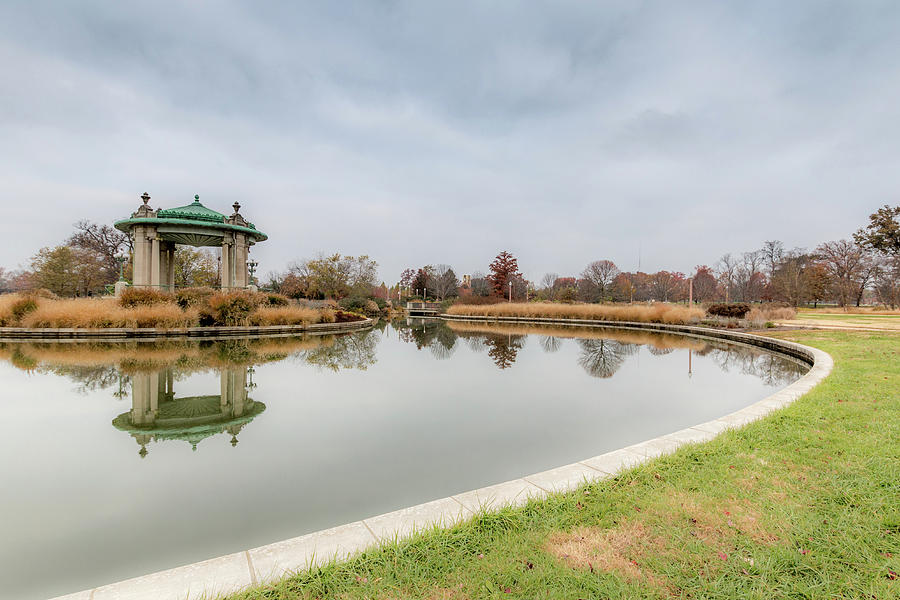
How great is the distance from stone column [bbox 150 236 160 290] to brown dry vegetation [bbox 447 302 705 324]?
1846 cm

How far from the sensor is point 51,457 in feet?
11.3

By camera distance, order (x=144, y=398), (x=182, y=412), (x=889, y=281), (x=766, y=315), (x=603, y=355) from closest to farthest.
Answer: (x=182, y=412)
(x=144, y=398)
(x=603, y=355)
(x=766, y=315)
(x=889, y=281)

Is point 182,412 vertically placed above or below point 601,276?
below

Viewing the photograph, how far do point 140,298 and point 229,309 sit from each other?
322cm

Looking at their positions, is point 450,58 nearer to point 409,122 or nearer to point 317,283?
point 409,122

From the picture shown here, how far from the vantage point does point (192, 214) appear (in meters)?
18.4

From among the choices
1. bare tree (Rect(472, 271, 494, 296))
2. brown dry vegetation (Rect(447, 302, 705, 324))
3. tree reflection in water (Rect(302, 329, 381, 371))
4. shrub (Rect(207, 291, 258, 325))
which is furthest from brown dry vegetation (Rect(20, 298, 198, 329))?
bare tree (Rect(472, 271, 494, 296))

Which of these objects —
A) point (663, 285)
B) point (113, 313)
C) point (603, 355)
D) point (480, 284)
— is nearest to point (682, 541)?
point (603, 355)

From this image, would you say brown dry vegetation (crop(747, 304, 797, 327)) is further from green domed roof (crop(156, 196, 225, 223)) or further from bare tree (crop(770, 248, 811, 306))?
green domed roof (crop(156, 196, 225, 223))

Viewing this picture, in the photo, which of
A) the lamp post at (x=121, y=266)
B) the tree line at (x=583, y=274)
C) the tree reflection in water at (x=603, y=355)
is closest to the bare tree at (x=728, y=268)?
the tree line at (x=583, y=274)

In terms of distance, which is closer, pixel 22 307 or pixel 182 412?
pixel 182 412

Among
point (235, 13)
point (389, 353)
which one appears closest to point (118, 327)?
point (389, 353)

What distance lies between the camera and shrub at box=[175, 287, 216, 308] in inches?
580

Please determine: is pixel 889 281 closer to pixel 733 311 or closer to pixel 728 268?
pixel 728 268
